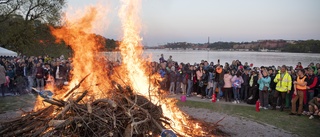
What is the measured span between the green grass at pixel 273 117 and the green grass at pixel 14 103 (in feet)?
22.8

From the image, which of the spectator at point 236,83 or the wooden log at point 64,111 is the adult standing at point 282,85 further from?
the wooden log at point 64,111

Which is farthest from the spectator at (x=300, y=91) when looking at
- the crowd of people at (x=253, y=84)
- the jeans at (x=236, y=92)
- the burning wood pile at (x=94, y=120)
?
the burning wood pile at (x=94, y=120)

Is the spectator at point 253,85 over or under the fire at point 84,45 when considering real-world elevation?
under

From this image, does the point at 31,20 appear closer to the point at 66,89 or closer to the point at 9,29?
the point at 9,29

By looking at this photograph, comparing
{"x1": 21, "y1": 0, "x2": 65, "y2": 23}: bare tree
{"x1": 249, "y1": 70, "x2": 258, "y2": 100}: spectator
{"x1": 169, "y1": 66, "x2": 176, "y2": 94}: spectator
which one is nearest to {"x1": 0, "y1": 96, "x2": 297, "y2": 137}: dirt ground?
{"x1": 249, "y1": 70, "x2": 258, "y2": 100}: spectator

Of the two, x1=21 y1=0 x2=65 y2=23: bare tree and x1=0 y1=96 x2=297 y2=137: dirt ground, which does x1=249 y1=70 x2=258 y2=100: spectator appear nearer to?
x1=0 y1=96 x2=297 y2=137: dirt ground

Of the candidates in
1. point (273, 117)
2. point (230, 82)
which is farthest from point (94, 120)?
point (230, 82)

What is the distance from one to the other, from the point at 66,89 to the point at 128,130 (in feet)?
10.1

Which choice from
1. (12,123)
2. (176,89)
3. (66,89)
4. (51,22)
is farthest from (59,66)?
(51,22)

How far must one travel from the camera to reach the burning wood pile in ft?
17.1

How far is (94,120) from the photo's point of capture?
17.6 ft

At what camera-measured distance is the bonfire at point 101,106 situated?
5332 mm

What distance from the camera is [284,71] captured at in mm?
11680

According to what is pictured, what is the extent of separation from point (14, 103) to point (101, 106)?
779cm
